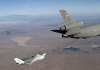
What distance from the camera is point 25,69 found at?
111 metres

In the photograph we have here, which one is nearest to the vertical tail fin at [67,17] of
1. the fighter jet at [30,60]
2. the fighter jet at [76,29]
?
the fighter jet at [76,29]

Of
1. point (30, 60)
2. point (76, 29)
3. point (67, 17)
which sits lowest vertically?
point (30, 60)

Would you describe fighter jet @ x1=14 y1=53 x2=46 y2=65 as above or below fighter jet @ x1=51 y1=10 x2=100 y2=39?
below

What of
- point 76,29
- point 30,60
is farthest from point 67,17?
point 30,60

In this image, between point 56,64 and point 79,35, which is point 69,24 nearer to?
point 79,35

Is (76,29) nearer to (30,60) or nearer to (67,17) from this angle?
(67,17)

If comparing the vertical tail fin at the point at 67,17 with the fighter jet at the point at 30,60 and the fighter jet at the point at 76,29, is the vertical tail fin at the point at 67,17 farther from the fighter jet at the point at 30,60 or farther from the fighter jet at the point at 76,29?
the fighter jet at the point at 30,60

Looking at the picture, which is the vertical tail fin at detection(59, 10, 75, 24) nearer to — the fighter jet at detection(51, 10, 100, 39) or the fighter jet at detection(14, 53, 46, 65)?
the fighter jet at detection(51, 10, 100, 39)

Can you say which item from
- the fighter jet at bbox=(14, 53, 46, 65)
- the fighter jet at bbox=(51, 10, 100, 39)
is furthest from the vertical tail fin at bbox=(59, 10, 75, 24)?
the fighter jet at bbox=(14, 53, 46, 65)

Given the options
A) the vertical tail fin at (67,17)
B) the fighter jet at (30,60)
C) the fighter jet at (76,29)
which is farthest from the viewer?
the vertical tail fin at (67,17)

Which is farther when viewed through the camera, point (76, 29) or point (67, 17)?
point (67, 17)

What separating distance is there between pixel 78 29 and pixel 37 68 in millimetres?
106176

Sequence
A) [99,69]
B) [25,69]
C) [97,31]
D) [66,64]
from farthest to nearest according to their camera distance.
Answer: [66,64], [25,69], [99,69], [97,31]

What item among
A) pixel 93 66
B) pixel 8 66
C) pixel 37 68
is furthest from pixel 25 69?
pixel 93 66
